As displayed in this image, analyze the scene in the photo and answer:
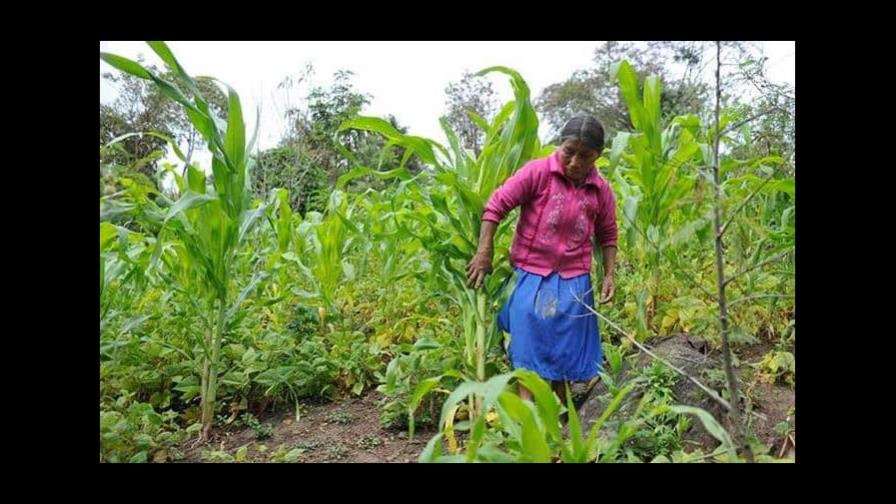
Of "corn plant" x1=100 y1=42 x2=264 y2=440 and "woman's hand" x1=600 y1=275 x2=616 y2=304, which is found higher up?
"corn plant" x1=100 y1=42 x2=264 y2=440

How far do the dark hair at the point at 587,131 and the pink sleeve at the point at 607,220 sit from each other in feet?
0.83

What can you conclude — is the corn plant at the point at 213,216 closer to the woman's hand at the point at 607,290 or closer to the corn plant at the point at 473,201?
the corn plant at the point at 473,201

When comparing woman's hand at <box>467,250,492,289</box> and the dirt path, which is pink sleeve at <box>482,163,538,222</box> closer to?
woman's hand at <box>467,250,492,289</box>

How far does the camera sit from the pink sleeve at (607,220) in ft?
7.14

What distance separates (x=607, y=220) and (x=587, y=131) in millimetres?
459

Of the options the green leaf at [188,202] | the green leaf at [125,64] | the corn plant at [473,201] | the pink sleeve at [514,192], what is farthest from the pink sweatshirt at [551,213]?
the green leaf at [125,64]

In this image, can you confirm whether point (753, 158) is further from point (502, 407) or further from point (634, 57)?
point (634, 57)

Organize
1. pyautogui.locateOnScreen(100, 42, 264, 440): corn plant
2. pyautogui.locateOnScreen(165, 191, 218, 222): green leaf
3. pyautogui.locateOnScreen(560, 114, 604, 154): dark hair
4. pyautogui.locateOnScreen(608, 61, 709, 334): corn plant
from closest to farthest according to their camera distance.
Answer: pyautogui.locateOnScreen(165, 191, 218, 222): green leaf, pyautogui.locateOnScreen(100, 42, 264, 440): corn plant, pyautogui.locateOnScreen(560, 114, 604, 154): dark hair, pyautogui.locateOnScreen(608, 61, 709, 334): corn plant

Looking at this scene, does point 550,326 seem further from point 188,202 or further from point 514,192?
point 188,202

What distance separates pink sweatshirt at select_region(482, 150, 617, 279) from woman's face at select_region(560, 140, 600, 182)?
0.10ft

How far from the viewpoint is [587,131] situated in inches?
75.9

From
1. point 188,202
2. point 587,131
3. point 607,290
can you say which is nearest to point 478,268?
point 607,290

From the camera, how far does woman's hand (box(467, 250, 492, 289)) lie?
2.12 meters

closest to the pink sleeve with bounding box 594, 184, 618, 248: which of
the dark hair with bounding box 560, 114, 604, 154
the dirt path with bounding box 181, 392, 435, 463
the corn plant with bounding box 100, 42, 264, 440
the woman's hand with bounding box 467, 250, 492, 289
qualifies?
the dark hair with bounding box 560, 114, 604, 154
